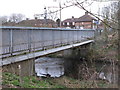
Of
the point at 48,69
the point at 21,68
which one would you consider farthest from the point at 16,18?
the point at 21,68

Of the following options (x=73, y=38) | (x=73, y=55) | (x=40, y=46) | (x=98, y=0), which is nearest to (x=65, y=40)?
(x=73, y=38)

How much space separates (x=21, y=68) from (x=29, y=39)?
2.84m

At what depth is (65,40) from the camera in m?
17.1

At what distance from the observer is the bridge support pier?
6.87 metres

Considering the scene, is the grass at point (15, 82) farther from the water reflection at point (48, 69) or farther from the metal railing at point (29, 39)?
the water reflection at point (48, 69)

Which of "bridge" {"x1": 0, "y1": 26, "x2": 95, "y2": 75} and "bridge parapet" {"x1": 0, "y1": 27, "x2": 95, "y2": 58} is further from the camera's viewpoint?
"bridge parapet" {"x1": 0, "y1": 27, "x2": 95, "y2": 58}

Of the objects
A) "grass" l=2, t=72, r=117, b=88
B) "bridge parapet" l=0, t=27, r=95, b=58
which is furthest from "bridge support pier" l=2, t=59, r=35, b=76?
"bridge parapet" l=0, t=27, r=95, b=58

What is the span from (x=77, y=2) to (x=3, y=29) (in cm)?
600

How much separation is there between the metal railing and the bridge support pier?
78cm

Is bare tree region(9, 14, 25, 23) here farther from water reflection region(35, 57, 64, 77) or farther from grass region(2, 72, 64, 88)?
grass region(2, 72, 64, 88)

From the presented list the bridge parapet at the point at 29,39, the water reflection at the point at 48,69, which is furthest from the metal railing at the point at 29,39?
the water reflection at the point at 48,69

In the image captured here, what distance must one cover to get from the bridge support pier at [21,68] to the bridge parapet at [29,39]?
2.32 ft

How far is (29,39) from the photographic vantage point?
397 inches

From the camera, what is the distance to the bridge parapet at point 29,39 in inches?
306
